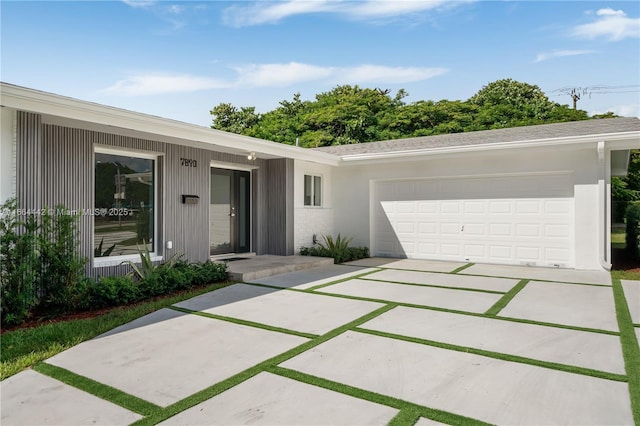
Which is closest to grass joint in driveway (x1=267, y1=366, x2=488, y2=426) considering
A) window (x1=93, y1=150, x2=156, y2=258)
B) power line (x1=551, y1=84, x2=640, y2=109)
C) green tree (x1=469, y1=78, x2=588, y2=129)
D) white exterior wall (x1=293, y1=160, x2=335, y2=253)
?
window (x1=93, y1=150, x2=156, y2=258)

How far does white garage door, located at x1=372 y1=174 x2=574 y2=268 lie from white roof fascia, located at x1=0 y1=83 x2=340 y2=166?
4.14 m

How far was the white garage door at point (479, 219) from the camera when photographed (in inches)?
353

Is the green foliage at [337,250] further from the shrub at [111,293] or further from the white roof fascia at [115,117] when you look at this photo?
the shrub at [111,293]

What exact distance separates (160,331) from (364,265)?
5857 mm

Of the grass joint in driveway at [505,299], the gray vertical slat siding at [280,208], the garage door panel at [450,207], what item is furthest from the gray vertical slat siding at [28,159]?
the garage door panel at [450,207]

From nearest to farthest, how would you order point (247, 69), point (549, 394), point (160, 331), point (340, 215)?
point (549, 394) < point (160, 331) < point (340, 215) < point (247, 69)

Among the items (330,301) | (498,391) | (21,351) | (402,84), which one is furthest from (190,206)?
(402,84)

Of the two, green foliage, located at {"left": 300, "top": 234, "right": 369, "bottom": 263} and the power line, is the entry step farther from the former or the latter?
the power line

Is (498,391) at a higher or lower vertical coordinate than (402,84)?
lower

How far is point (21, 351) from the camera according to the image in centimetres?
374

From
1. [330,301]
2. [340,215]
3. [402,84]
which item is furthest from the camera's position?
[402,84]

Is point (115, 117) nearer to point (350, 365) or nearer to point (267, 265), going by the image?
point (267, 265)

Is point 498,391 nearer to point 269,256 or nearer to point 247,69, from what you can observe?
point 269,256

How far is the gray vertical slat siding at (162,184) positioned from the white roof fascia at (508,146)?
2165mm
